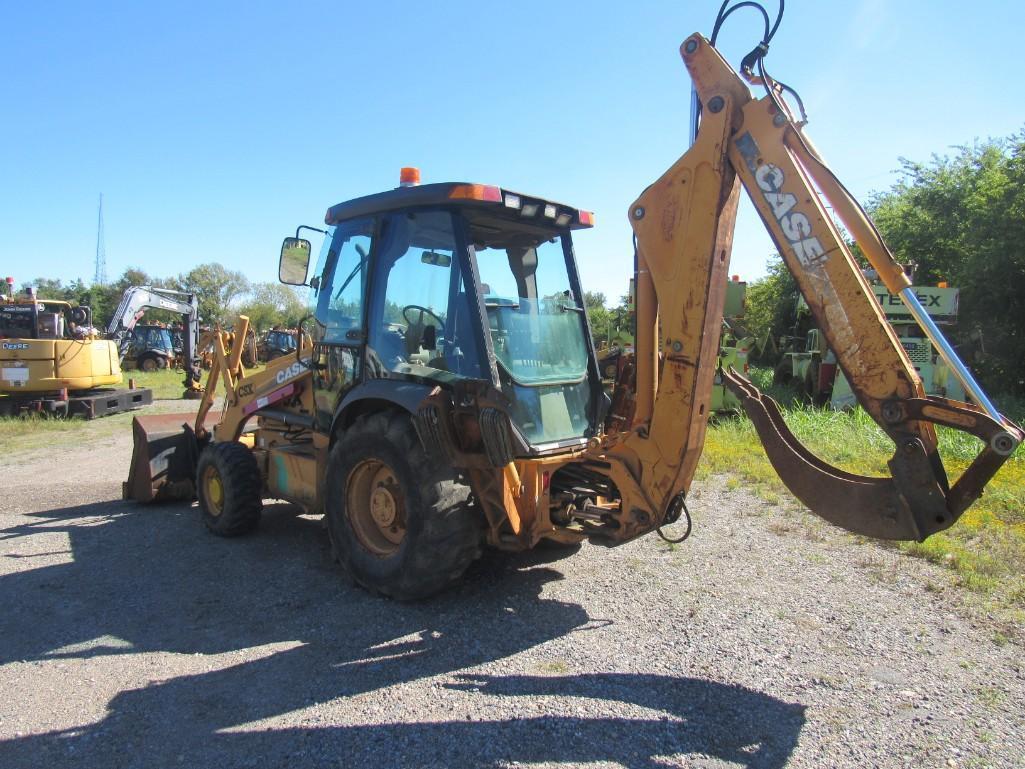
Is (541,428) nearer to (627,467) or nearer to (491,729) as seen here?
(627,467)

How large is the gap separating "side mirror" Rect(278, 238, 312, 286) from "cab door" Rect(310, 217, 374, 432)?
0.39ft

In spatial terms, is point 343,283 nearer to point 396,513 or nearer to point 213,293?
point 396,513

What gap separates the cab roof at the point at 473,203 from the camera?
13.4 ft

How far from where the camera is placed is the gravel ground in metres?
2.87

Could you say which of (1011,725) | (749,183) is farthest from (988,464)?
(749,183)

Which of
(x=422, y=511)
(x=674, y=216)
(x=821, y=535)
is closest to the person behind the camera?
(x=674, y=216)

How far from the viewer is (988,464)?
2791 mm

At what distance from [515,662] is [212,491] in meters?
3.58

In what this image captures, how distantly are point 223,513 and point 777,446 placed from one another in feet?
14.3

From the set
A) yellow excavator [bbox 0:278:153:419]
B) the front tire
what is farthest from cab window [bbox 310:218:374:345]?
yellow excavator [bbox 0:278:153:419]

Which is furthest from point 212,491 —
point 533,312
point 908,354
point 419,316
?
point 908,354

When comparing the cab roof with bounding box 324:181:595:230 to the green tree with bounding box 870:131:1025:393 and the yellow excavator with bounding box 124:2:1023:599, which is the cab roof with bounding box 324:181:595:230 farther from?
the green tree with bounding box 870:131:1025:393

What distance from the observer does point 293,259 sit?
205 inches

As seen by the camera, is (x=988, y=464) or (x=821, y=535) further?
(x=821, y=535)
